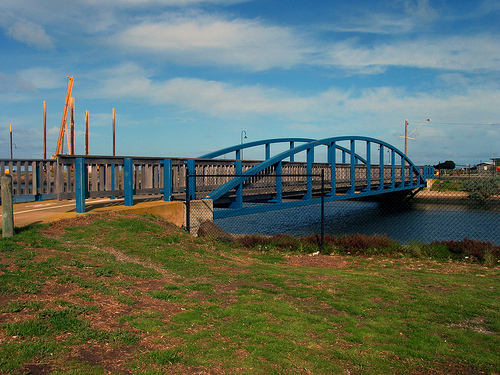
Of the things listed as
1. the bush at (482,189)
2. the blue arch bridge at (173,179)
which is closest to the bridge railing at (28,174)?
the blue arch bridge at (173,179)

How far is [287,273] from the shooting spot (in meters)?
7.36

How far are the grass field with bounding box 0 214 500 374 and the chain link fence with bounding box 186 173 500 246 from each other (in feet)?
12.8

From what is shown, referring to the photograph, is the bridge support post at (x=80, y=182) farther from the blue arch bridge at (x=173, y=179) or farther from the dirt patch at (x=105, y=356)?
the dirt patch at (x=105, y=356)

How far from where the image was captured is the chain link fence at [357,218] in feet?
44.5

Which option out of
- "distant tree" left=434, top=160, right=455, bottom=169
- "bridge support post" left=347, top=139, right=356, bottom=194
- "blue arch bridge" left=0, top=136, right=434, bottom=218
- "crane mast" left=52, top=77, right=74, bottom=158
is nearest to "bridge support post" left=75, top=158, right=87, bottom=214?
"blue arch bridge" left=0, top=136, right=434, bottom=218

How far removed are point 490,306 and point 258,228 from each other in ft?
49.9

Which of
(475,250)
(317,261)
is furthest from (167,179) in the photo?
(475,250)

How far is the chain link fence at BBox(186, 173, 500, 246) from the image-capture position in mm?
13562

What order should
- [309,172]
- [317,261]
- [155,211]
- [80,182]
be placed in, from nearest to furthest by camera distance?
[317,261] → [80,182] → [155,211] → [309,172]

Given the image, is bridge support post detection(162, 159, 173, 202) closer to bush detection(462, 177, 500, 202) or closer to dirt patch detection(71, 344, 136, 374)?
dirt patch detection(71, 344, 136, 374)

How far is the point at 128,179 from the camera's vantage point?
36.1 feet

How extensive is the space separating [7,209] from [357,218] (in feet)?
93.4

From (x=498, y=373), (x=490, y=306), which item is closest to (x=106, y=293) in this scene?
(x=498, y=373)

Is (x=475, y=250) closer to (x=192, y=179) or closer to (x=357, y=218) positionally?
(x=192, y=179)
